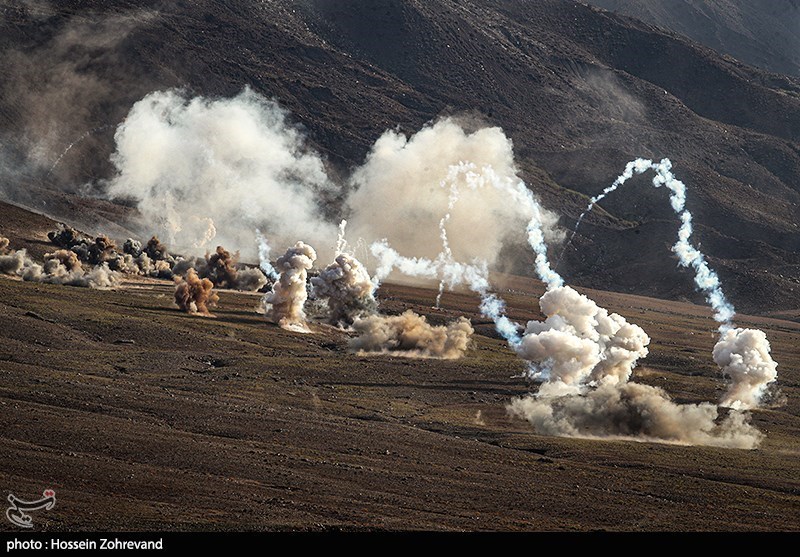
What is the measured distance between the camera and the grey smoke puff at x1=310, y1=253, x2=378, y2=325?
552 feet

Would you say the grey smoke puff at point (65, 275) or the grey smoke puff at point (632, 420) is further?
the grey smoke puff at point (65, 275)

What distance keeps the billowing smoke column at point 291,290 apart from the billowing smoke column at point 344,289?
379 cm

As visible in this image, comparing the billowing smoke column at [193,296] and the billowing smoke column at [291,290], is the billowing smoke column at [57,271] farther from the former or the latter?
the billowing smoke column at [291,290]

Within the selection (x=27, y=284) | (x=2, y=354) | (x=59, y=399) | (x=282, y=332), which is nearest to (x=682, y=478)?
(x=59, y=399)

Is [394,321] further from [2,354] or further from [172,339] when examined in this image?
[2,354]

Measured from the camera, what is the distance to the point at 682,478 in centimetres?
8375

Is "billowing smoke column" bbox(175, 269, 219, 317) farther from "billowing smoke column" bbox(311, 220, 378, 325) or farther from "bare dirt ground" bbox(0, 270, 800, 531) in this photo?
"bare dirt ground" bbox(0, 270, 800, 531)

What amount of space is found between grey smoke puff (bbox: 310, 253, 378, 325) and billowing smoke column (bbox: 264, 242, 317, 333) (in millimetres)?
3793

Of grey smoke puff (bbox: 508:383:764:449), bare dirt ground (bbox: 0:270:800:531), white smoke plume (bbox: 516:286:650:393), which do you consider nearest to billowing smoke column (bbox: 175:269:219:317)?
bare dirt ground (bbox: 0:270:800:531)

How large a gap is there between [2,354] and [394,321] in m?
65.4

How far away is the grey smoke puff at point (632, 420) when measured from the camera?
4109 inches

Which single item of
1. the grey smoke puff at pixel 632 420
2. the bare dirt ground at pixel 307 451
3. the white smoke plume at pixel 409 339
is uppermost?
the white smoke plume at pixel 409 339

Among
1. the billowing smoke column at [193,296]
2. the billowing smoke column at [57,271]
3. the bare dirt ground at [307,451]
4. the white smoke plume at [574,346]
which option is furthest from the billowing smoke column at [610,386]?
the billowing smoke column at [57,271]

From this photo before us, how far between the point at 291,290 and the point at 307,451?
278 ft
